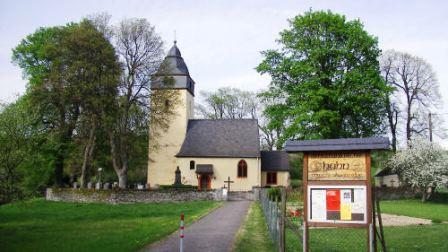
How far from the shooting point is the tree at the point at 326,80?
1309 inches

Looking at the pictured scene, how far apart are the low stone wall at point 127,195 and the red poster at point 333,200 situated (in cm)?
2459

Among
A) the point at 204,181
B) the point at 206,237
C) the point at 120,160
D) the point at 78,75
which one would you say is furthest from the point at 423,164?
the point at 206,237

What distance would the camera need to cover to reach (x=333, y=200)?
9344mm

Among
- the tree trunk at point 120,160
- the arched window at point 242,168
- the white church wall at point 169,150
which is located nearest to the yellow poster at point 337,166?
the tree trunk at point 120,160

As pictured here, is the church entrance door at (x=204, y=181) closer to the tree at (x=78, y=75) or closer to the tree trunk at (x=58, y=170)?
the tree trunk at (x=58, y=170)

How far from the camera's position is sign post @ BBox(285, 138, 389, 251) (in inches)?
360

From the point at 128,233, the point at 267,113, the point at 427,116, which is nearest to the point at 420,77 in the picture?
the point at 427,116

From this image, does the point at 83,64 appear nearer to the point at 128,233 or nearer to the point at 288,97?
the point at 288,97

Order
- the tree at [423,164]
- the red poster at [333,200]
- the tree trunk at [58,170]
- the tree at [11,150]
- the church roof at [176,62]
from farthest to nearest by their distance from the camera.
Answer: the church roof at [176,62] < the tree trunk at [58,170] < the tree at [423,164] < the tree at [11,150] < the red poster at [333,200]

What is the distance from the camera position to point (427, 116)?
43.3 meters

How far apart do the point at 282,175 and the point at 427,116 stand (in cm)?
1427

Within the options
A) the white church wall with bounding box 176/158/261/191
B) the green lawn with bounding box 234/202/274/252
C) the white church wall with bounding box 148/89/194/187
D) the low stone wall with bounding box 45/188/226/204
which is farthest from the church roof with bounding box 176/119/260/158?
the green lawn with bounding box 234/202/274/252

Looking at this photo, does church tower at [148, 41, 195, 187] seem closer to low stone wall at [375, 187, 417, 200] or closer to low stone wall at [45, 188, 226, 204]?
low stone wall at [45, 188, 226, 204]

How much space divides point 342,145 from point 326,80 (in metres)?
26.4
